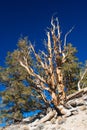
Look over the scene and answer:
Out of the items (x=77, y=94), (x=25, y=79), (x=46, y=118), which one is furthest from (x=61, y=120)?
(x=25, y=79)

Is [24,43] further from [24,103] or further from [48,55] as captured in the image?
[48,55]

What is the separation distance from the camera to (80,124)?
12891mm

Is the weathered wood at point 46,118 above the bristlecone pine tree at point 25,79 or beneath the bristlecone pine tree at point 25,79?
beneath

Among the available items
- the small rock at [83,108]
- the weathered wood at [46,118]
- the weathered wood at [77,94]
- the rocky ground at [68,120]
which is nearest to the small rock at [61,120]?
the rocky ground at [68,120]

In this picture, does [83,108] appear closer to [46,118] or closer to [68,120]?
[68,120]

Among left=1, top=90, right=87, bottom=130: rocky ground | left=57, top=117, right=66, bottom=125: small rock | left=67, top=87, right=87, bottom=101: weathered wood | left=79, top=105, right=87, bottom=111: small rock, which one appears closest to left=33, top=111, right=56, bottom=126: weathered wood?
left=1, top=90, right=87, bottom=130: rocky ground

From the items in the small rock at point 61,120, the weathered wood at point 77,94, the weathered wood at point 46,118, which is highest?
the weathered wood at point 77,94

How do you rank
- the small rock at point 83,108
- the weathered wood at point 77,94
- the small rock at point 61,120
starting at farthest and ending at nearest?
the weathered wood at point 77,94 → the small rock at point 83,108 → the small rock at point 61,120

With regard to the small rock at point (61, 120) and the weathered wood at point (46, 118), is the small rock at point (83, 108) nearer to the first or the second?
the small rock at point (61, 120)

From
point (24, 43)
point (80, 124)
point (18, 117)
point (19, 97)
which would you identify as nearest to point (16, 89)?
point (19, 97)

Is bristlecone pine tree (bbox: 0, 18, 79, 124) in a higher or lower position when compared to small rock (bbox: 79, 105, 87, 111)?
higher

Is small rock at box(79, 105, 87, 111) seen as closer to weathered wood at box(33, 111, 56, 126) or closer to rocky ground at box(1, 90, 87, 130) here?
rocky ground at box(1, 90, 87, 130)

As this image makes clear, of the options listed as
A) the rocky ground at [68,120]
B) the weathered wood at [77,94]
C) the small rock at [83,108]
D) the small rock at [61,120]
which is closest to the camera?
the rocky ground at [68,120]

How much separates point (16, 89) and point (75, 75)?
18.5 ft
